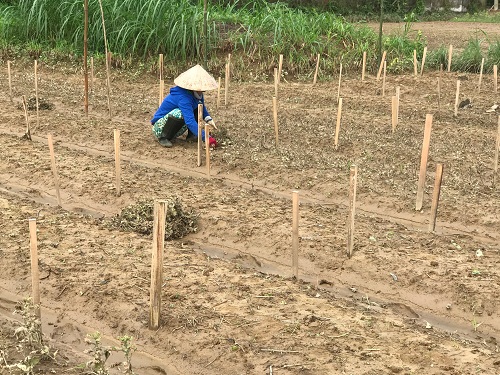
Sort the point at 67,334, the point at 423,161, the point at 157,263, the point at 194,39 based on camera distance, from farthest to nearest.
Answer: the point at 194,39
the point at 423,161
the point at 67,334
the point at 157,263

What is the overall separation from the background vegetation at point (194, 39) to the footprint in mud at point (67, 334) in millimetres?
6018

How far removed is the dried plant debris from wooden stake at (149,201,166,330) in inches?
41.2

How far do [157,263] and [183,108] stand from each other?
9.19ft

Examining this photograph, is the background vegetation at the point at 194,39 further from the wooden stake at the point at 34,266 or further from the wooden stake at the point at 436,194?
the wooden stake at the point at 34,266

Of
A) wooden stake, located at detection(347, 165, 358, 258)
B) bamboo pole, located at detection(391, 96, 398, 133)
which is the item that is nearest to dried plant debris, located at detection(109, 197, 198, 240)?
wooden stake, located at detection(347, 165, 358, 258)

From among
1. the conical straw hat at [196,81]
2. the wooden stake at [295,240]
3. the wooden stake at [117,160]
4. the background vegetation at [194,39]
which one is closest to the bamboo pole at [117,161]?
the wooden stake at [117,160]

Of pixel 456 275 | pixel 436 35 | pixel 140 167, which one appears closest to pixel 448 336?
pixel 456 275

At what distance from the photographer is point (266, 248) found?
4027 mm

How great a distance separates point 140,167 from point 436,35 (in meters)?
8.81

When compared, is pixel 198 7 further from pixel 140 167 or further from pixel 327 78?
pixel 140 167

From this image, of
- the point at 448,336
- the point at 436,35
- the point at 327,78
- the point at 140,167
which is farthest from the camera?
the point at 436,35

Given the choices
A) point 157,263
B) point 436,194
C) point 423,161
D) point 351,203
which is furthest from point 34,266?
point 423,161

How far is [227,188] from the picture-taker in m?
4.85

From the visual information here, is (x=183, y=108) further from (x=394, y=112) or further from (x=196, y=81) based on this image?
(x=394, y=112)
